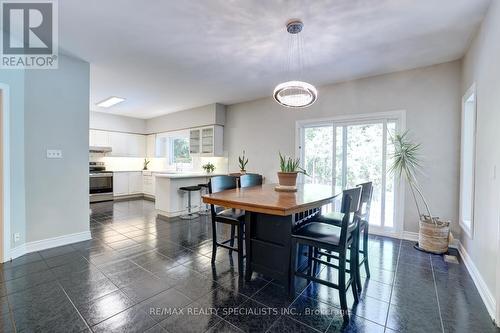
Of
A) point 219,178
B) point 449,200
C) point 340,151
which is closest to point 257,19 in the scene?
point 219,178

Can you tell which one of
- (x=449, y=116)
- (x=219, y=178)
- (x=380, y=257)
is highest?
(x=449, y=116)

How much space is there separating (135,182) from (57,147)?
445cm

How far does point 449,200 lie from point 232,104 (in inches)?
187

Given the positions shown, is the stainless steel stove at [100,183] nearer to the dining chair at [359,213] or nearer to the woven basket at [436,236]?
the dining chair at [359,213]

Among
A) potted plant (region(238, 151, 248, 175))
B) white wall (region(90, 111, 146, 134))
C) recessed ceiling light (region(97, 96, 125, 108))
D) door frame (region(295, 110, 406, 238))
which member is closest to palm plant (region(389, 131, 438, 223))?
door frame (region(295, 110, 406, 238))

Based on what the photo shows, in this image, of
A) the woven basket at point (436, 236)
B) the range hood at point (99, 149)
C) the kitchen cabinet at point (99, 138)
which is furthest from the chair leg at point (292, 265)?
the kitchen cabinet at point (99, 138)

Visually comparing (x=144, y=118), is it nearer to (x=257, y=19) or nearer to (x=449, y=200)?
(x=257, y=19)

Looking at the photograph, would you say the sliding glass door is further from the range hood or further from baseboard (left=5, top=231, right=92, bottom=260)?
the range hood

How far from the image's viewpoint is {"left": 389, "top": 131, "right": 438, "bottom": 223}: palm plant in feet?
11.3

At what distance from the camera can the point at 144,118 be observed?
793cm

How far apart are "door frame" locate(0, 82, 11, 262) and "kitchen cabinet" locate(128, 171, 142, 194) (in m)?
4.67

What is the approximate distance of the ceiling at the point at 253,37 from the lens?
2236 mm

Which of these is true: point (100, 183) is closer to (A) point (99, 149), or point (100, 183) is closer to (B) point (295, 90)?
(A) point (99, 149)

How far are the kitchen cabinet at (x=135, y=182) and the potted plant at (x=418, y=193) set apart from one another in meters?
7.01
